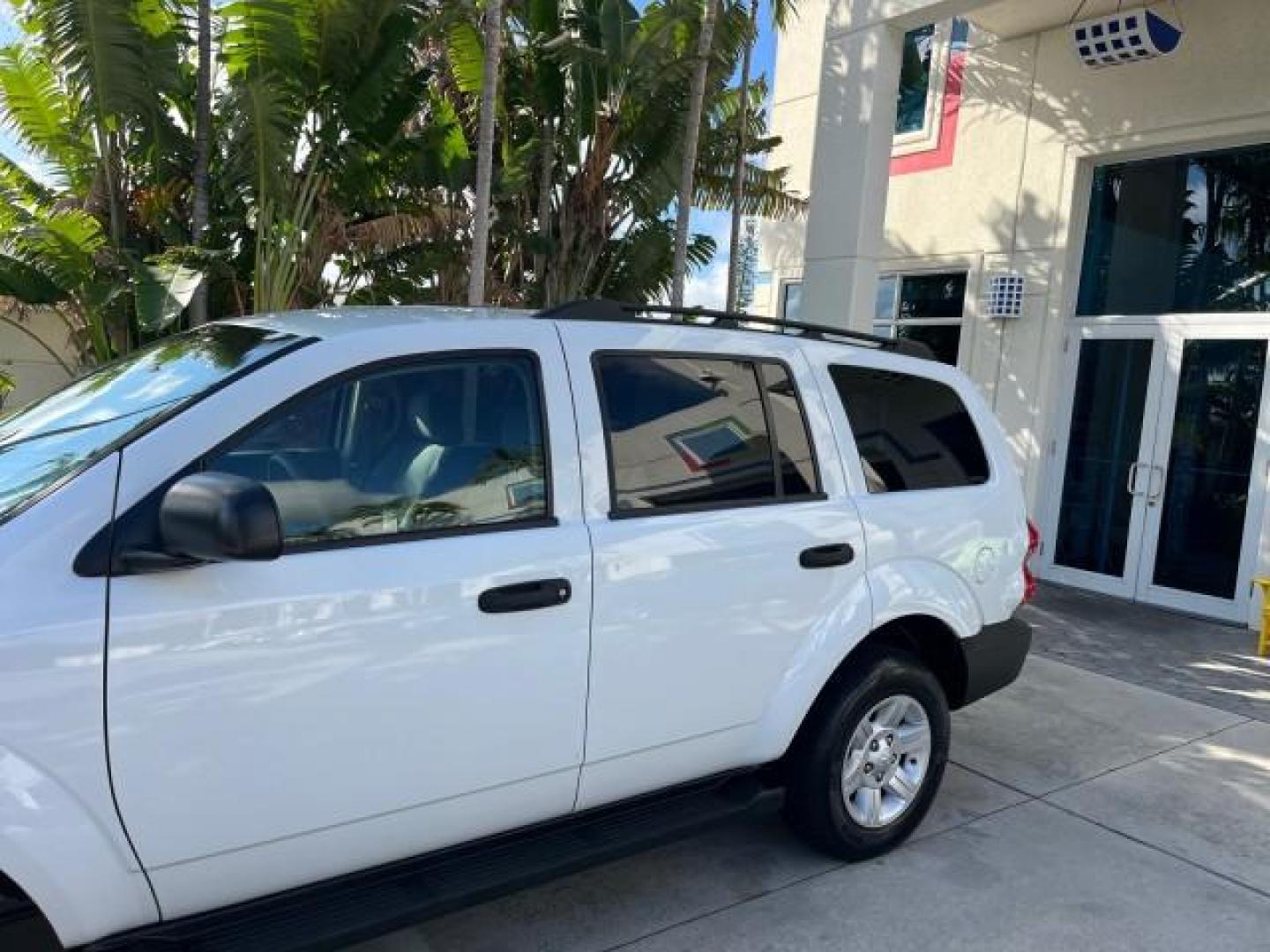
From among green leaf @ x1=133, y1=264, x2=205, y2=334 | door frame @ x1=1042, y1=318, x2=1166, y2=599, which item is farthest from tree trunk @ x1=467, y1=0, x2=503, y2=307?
door frame @ x1=1042, y1=318, x2=1166, y2=599

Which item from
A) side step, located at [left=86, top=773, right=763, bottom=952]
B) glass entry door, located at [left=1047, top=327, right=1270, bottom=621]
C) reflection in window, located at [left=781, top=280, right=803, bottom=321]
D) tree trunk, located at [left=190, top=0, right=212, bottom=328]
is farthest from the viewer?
reflection in window, located at [left=781, top=280, right=803, bottom=321]

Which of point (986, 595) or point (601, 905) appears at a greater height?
point (986, 595)

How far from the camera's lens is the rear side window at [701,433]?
290 centimetres

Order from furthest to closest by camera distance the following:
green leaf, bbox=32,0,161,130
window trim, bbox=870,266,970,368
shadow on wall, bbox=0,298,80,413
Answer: shadow on wall, bbox=0,298,80,413
window trim, bbox=870,266,970,368
green leaf, bbox=32,0,161,130

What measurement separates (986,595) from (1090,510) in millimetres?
5797

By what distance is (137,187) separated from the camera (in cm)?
853

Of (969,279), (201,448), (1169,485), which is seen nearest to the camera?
(201,448)

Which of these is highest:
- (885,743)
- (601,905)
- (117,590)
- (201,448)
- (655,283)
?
(655,283)

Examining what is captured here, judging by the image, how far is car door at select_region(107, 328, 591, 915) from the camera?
6.90 feet

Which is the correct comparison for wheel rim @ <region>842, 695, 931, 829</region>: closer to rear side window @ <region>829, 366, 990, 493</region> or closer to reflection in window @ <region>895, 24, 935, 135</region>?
rear side window @ <region>829, 366, 990, 493</region>

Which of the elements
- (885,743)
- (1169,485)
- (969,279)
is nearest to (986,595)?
(885,743)

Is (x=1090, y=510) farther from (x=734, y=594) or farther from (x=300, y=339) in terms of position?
(x=300, y=339)

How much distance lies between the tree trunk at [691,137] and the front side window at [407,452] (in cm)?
609

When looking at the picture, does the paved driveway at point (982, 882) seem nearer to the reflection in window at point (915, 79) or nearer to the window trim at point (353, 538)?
the window trim at point (353, 538)
